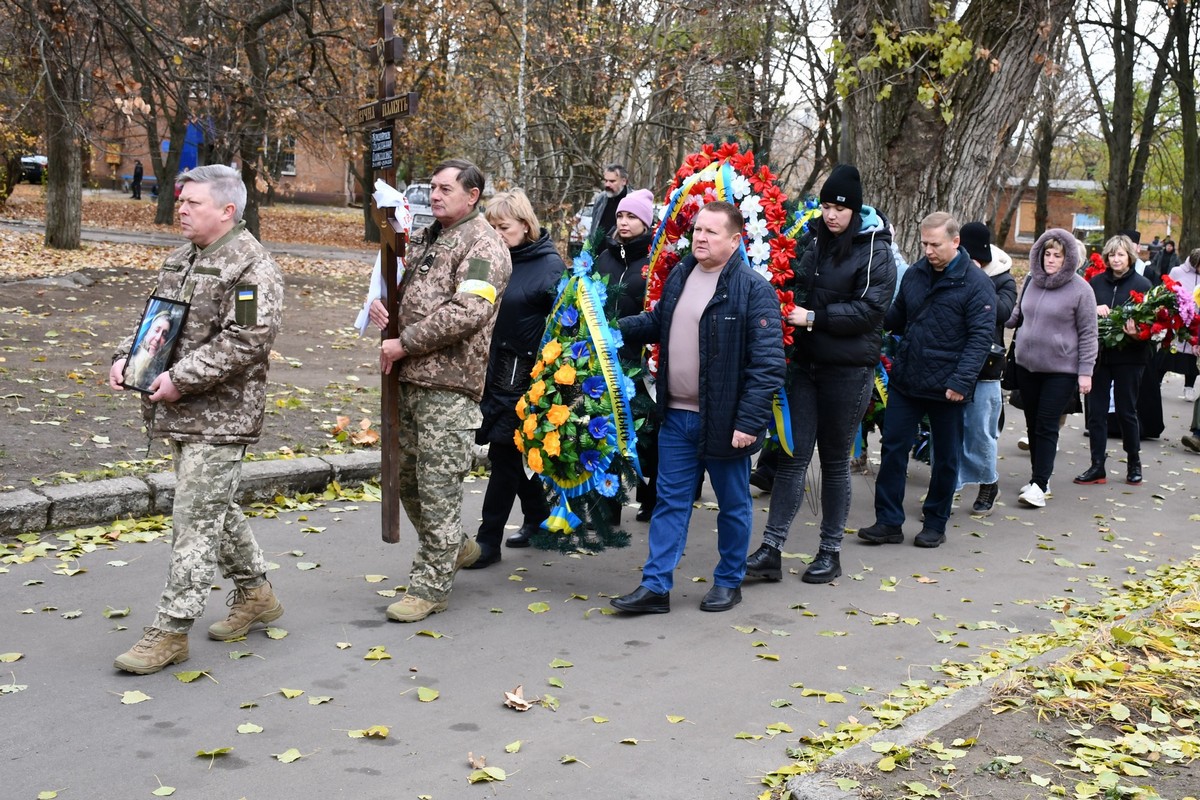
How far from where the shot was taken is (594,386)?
6297mm

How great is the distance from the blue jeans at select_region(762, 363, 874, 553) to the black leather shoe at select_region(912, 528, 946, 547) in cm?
111

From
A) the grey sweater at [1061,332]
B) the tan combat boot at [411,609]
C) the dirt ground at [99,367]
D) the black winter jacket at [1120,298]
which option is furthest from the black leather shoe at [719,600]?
the black winter jacket at [1120,298]

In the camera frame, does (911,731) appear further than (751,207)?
No

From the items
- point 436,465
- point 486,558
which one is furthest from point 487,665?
point 486,558

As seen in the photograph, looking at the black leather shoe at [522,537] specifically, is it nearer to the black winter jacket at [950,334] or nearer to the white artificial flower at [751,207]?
the white artificial flower at [751,207]

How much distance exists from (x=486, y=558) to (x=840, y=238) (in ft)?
8.71

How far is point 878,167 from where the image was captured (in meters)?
11.2

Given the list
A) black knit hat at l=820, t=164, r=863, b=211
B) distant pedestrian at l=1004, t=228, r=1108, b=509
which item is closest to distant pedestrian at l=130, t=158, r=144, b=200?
distant pedestrian at l=1004, t=228, r=1108, b=509

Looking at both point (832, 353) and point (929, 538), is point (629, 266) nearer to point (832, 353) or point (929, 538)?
point (832, 353)

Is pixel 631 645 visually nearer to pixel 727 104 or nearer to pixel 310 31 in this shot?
pixel 310 31

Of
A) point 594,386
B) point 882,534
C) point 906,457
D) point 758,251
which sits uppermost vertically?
point 758,251

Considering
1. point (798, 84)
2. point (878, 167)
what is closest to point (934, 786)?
point (878, 167)

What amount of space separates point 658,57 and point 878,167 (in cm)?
1075

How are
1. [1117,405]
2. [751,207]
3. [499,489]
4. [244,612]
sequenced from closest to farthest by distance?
[244,612] → [751,207] → [499,489] → [1117,405]
